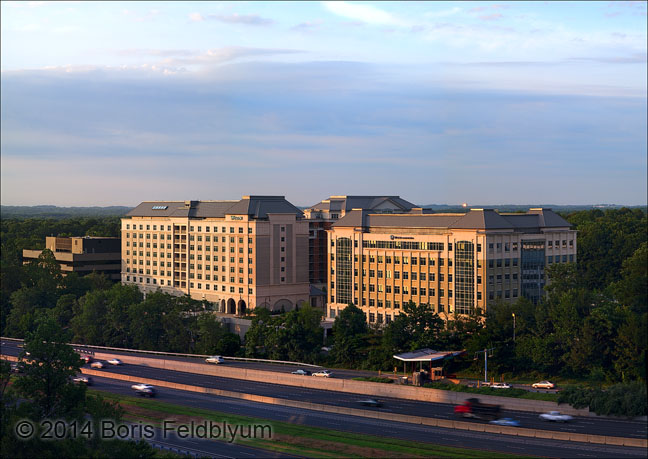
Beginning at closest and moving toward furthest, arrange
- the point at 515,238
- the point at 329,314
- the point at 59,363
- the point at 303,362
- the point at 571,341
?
the point at 59,363, the point at 571,341, the point at 303,362, the point at 515,238, the point at 329,314

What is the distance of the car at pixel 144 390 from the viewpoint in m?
108

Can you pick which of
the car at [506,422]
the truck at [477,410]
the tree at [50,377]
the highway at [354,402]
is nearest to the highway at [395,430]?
the car at [506,422]

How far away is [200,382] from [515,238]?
198ft

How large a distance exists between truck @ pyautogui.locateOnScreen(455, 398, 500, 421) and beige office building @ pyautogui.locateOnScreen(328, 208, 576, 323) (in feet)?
97.4

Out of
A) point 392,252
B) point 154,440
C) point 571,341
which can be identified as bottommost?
point 154,440

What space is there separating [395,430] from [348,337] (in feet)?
132

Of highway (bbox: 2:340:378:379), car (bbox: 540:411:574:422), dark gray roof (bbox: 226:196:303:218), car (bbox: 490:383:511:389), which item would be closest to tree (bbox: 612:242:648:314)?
car (bbox: 540:411:574:422)

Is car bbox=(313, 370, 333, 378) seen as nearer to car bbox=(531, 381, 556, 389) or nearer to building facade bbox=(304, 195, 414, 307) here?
car bbox=(531, 381, 556, 389)

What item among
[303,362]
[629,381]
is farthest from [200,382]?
[629,381]

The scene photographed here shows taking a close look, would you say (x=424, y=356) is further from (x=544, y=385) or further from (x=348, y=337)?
(x=544, y=385)

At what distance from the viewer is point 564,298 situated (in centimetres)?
11469

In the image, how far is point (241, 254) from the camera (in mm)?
174250

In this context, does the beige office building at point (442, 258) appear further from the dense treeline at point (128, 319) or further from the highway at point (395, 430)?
the highway at point (395, 430)

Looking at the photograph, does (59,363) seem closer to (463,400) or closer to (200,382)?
(200,382)
